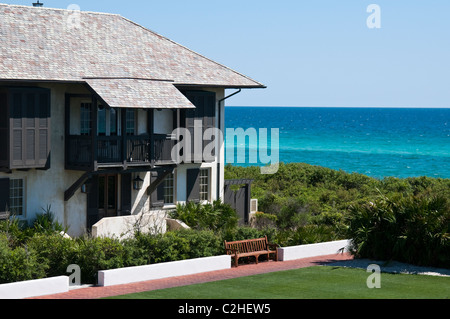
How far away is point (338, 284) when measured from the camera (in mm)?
19797

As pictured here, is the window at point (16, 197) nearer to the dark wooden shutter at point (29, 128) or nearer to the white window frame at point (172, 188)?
the dark wooden shutter at point (29, 128)

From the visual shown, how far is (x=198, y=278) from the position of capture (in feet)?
68.9

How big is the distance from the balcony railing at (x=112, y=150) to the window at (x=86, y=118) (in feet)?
2.67

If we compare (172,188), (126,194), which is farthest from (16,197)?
(172,188)

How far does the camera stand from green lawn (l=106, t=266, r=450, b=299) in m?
18.3

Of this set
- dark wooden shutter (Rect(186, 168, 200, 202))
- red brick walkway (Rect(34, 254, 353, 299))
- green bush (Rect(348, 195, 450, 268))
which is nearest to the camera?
red brick walkway (Rect(34, 254, 353, 299))

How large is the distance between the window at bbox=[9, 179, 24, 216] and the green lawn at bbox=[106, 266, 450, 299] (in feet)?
27.3

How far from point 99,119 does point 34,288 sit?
382 inches

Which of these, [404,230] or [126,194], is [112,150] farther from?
[404,230]

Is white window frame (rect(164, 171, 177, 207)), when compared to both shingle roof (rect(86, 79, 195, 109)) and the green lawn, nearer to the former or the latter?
shingle roof (rect(86, 79, 195, 109))

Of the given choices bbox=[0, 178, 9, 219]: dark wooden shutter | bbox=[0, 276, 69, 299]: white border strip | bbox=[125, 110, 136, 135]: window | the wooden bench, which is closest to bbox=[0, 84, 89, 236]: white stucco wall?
bbox=[0, 178, 9, 219]: dark wooden shutter

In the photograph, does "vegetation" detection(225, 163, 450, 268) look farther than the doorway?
No

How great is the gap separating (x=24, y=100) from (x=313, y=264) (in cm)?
1025
